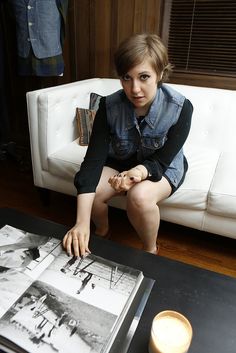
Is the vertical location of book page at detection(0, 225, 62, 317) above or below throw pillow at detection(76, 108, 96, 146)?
below

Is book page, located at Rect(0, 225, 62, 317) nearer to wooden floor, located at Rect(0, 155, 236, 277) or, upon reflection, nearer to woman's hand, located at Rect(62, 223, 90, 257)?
woman's hand, located at Rect(62, 223, 90, 257)

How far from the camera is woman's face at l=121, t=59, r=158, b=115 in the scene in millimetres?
956

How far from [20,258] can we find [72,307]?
0.69ft

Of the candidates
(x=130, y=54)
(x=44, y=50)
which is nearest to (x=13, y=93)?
(x=44, y=50)

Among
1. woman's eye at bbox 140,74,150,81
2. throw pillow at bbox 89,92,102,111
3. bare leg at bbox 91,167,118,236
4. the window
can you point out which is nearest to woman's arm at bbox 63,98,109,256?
bare leg at bbox 91,167,118,236

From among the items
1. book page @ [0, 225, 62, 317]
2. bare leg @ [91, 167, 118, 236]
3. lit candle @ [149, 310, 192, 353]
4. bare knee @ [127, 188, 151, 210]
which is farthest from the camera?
bare leg @ [91, 167, 118, 236]

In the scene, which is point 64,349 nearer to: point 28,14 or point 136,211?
point 136,211

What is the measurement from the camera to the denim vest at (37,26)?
1642mm

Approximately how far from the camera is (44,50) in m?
1.74

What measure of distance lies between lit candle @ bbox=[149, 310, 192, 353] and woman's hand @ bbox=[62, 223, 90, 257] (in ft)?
0.92

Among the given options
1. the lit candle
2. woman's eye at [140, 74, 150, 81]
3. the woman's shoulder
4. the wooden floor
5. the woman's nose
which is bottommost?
the wooden floor

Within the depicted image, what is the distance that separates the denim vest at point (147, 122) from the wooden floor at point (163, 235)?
1.40 ft

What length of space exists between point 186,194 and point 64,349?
862 millimetres

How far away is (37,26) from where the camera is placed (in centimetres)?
168
